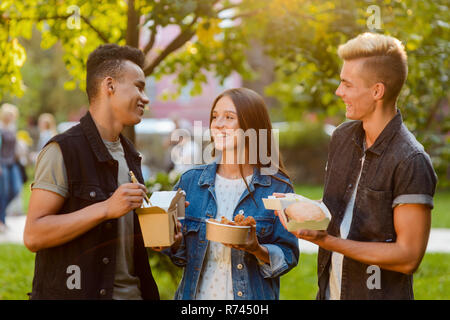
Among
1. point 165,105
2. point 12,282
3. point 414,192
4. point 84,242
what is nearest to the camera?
point 414,192

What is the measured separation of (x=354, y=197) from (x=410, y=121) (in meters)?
2.89

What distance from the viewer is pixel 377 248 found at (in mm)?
2383

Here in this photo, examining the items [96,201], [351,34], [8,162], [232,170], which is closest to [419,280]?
[351,34]

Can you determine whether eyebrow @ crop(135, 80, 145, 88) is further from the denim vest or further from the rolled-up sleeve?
the rolled-up sleeve

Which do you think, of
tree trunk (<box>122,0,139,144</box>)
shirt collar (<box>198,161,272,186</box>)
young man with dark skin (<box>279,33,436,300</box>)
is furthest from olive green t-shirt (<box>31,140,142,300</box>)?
tree trunk (<box>122,0,139,144</box>)

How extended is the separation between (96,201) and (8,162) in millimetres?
7881

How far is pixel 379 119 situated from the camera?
2.60 m

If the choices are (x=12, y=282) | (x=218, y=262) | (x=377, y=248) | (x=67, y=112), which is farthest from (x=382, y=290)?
(x=67, y=112)

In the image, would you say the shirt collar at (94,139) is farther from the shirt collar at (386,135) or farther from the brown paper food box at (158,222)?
the shirt collar at (386,135)

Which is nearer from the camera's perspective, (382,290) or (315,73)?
(382,290)

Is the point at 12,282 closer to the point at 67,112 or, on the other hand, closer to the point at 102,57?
the point at 102,57

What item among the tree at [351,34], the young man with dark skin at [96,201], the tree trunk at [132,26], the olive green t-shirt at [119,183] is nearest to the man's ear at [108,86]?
the young man with dark skin at [96,201]

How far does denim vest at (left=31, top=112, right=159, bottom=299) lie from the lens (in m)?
2.50
